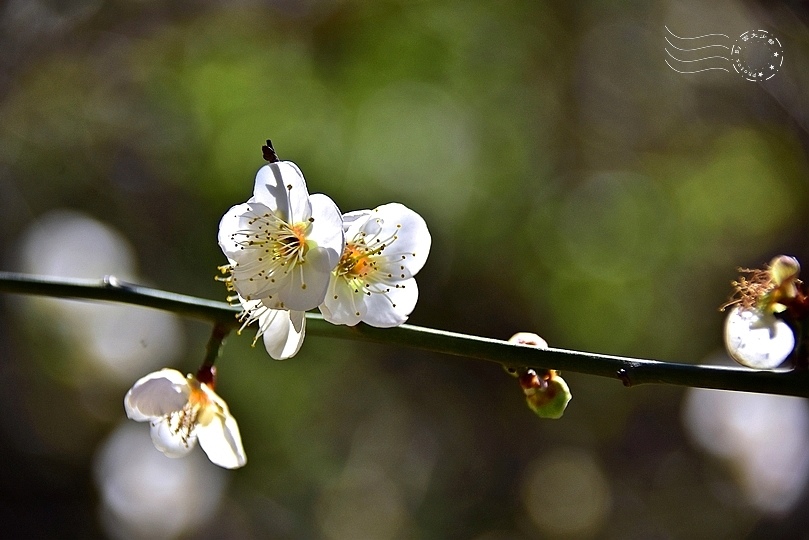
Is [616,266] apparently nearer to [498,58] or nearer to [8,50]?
[498,58]

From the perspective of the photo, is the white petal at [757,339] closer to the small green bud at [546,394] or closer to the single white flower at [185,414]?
the small green bud at [546,394]

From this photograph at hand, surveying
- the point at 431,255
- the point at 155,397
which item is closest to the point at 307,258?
the point at 155,397

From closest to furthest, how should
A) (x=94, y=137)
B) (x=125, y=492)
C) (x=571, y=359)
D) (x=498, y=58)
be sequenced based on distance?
(x=571, y=359), (x=125, y=492), (x=94, y=137), (x=498, y=58)

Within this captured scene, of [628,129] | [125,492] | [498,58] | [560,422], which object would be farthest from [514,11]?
[125,492]

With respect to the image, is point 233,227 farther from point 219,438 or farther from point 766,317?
point 766,317

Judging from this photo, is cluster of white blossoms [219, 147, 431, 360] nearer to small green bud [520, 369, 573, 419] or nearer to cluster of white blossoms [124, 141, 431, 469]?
cluster of white blossoms [124, 141, 431, 469]

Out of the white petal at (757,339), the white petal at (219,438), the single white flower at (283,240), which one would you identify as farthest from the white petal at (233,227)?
the white petal at (757,339)

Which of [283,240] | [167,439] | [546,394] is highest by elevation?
[283,240]
